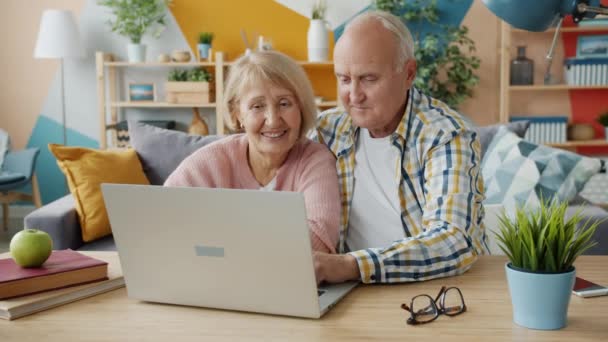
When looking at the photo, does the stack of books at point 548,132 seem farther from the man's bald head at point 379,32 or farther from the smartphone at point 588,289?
the smartphone at point 588,289

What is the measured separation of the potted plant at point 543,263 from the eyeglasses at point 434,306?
0.13m

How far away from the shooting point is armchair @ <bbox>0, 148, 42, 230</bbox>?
4980mm

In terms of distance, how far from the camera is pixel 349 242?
1862mm

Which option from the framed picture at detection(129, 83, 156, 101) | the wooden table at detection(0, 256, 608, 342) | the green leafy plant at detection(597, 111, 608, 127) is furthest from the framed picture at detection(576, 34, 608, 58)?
the wooden table at detection(0, 256, 608, 342)

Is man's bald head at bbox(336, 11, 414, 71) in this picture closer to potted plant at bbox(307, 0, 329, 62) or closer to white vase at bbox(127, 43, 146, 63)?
potted plant at bbox(307, 0, 329, 62)

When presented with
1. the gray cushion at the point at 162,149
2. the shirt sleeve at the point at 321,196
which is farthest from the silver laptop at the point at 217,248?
the gray cushion at the point at 162,149

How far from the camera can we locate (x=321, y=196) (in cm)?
168

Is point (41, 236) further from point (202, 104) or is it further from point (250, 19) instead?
point (250, 19)

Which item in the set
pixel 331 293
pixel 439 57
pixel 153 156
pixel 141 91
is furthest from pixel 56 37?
pixel 331 293

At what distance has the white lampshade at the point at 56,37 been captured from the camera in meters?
5.32

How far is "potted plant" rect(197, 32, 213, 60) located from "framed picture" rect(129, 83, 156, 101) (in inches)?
19.2

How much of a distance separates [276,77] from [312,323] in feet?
2.35

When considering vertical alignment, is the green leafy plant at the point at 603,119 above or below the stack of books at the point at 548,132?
above

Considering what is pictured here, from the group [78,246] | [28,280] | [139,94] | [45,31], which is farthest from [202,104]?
[28,280]
